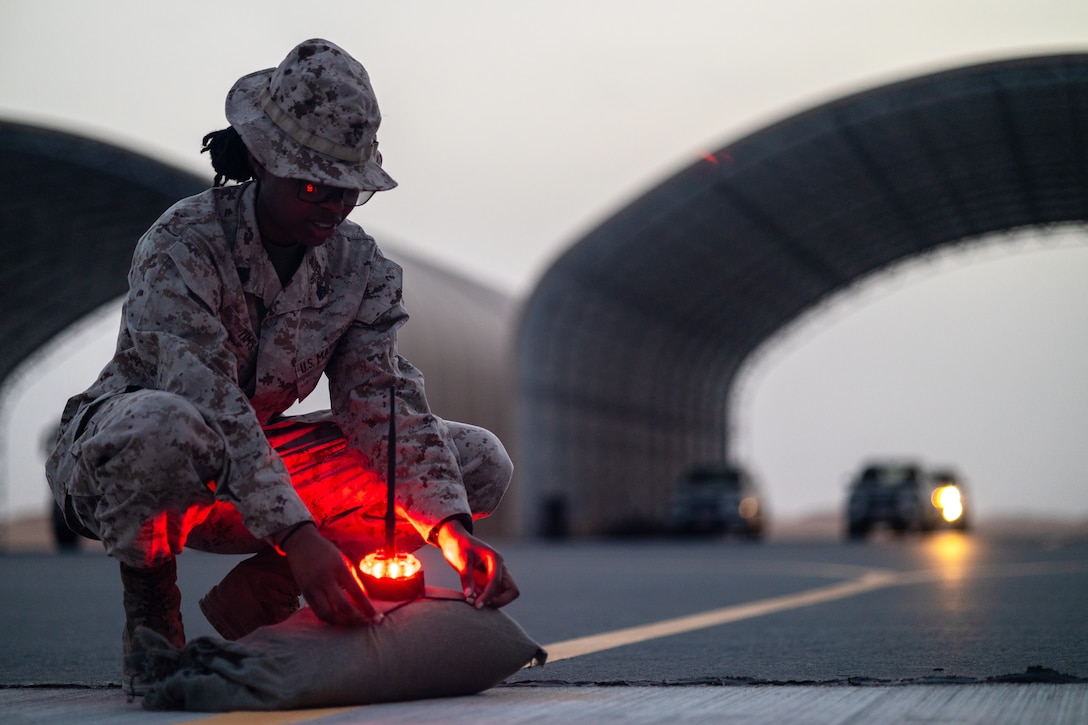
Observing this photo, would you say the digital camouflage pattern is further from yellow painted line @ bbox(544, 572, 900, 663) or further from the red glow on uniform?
yellow painted line @ bbox(544, 572, 900, 663)

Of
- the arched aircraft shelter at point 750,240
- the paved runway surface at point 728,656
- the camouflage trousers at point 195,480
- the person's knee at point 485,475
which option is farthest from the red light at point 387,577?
the arched aircraft shelter at point 750,240

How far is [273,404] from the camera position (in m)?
3.69

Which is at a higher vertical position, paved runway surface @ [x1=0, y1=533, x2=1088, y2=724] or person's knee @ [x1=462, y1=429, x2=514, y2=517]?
person's knee @ [x1=462, y1=429, x2=514, y2=517]

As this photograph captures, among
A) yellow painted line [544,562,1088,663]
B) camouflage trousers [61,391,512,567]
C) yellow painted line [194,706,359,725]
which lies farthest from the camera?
yellow painted line [544,562,1088,663]

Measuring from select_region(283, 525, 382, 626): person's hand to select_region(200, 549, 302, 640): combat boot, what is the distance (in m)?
0.64

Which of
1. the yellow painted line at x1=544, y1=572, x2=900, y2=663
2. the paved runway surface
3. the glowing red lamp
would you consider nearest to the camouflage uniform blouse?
the glowing red lamp

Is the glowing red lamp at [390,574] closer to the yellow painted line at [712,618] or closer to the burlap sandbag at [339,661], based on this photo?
the burlap sandbag at [339,661]

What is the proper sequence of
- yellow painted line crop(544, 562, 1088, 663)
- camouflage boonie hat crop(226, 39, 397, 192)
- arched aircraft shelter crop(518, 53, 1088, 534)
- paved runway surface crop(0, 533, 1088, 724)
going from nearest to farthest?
paved runway surface crop(0, 533, 1088, 724)
camouflage boonie hat crop(226, 39, 397, 192)
yellow painted line crop(544, 562, 1088, 663)
arched aircraft shelter crop(518, 53, 1088, 534)

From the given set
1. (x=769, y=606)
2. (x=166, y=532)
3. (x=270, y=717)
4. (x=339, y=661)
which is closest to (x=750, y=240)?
(x=769, y=606)

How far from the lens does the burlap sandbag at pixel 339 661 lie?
3008 mm

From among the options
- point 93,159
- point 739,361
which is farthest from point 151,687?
point 739,361

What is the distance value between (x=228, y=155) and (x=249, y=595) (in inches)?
42.4

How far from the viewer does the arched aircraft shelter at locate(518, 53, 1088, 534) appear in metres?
28.6

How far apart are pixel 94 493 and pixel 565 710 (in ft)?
3.93
